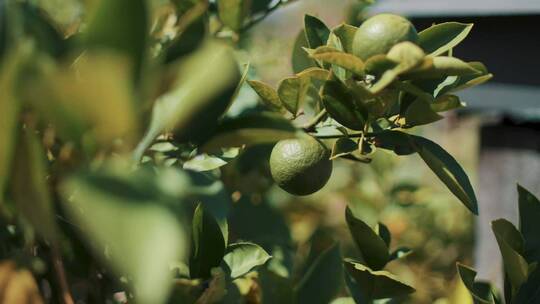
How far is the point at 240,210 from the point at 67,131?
0.59m

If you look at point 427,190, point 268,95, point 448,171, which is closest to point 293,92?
point 268,95

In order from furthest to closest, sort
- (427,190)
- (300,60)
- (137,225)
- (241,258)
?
(427,190)
(300,60)
(241,258)
(137,225)

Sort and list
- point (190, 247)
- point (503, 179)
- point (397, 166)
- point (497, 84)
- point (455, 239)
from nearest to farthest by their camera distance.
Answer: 1. point (190, 247)
2. point (497, 84)
3. point (503, 179)
4. point (397, 166)
5. point (455, 239)

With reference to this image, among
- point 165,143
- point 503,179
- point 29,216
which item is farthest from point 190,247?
point 503,179

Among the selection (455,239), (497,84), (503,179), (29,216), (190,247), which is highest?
(29,216)

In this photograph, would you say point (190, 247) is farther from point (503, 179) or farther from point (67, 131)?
point (503, 179)

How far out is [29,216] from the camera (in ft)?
1.10

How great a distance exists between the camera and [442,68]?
48 cm

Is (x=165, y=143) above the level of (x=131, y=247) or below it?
below

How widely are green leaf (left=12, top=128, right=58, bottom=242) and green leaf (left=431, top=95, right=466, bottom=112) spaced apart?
0.33 m

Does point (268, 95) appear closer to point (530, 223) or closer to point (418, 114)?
point (418, 114)

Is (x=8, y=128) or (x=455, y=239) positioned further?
(x=455, y=239)

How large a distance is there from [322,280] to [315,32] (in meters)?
0.25

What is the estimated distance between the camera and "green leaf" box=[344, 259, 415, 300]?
0.64 metres
